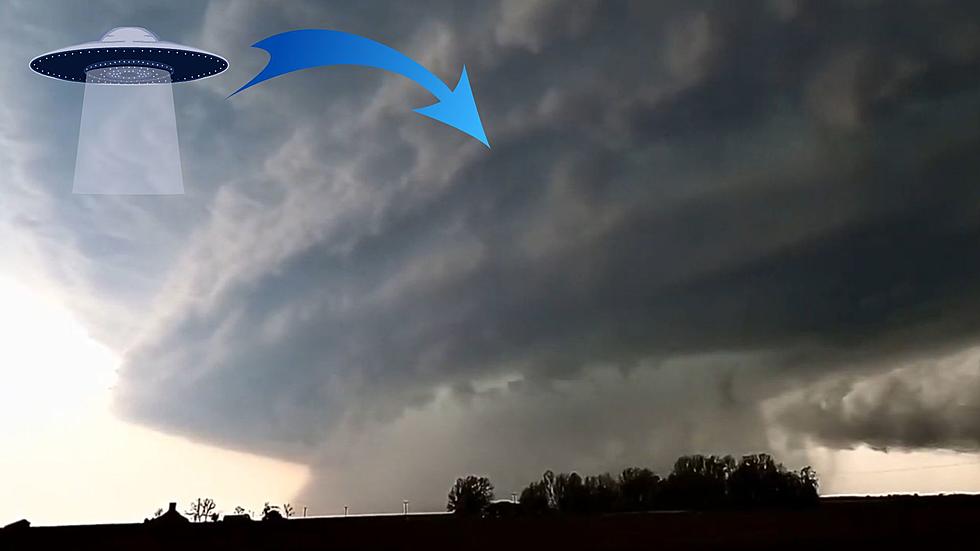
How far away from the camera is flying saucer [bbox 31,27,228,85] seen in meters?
23.9

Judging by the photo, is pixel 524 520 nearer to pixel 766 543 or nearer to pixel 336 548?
pixel 336 548

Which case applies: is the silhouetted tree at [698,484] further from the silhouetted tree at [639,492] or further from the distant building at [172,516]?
the distant building at [172,516]

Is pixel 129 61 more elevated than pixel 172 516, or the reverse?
pixel 129 61

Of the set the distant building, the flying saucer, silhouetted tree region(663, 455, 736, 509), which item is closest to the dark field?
the distant building

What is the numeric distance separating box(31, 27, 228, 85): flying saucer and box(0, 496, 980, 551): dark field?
38.7ft

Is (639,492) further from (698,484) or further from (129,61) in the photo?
(129,61)

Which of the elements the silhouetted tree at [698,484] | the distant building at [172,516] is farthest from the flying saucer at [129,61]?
the silhouetted tree at [698,484]

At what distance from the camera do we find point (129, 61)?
24.1 metres

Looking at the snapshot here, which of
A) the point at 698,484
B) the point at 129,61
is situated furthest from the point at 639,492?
the point at 129,61

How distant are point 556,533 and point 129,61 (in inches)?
634

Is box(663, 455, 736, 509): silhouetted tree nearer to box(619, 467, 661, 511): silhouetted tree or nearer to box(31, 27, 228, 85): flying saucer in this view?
box(619, 467, 661, 511): silhouetted tree

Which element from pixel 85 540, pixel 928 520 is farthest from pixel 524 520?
pixel 928 520

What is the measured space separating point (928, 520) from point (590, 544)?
1114 centimetres

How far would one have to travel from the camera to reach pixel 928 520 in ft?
86.8
